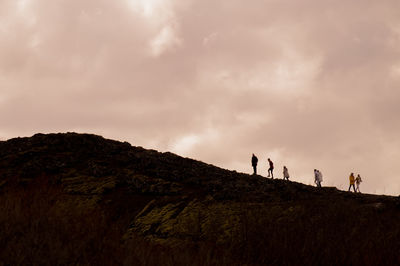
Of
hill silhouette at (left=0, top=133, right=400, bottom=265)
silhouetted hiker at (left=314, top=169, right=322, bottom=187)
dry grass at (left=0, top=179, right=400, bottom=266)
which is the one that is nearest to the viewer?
dry grass at (left=0, top=179, right=400, bottom=266)

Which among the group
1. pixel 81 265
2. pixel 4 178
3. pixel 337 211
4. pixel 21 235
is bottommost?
pixel 81 265

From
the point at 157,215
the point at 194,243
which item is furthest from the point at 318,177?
the point at 194,243

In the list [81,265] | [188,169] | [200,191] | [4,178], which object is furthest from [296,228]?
[4,178]

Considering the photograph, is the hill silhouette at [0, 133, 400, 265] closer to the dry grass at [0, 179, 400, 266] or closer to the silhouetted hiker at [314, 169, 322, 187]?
the dry grass at [0, 179, 400, 266]

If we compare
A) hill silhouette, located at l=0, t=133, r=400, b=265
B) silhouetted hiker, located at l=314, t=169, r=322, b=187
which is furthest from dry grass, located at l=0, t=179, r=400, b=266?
silhouetted hiker, located at l=314, t=169, r=322, b=187

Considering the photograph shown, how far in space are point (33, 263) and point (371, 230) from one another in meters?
9.26

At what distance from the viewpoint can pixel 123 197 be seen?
16578mm

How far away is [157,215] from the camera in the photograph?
14.2 metres

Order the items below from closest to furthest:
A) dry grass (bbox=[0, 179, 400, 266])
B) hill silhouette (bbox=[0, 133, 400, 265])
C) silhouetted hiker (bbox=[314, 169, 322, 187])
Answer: dry grass (bbox=[0, 179, 400, 266]) → hill silhouette (bbox=[0, 133, 400, 265]) → silhouetted hiker (bbox=[314, 169, 322, 187])

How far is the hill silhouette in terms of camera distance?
264 inches

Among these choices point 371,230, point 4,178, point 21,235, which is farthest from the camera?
point 4,178

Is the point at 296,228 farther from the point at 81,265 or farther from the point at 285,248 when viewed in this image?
the point at 81,265

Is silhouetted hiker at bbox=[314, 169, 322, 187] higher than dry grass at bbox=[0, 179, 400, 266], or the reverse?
silhouetted hiker at bbox=[314, 169, 322, 187]

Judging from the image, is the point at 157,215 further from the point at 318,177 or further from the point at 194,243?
the point at 318,177
